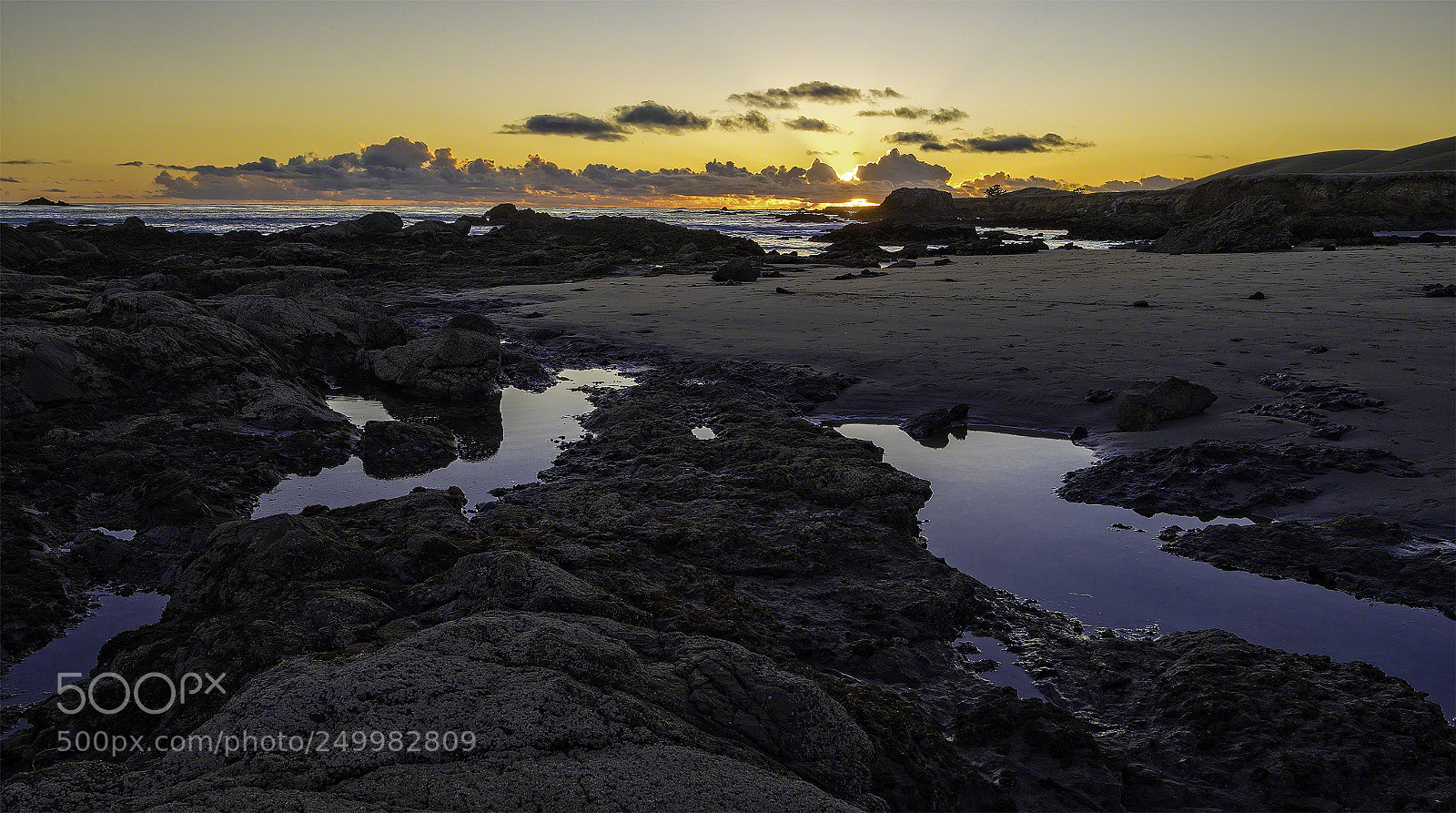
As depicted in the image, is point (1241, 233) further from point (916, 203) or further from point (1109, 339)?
point (916, 203)

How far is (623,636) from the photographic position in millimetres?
3010

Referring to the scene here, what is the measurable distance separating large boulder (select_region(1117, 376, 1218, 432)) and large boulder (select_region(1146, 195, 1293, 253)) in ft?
64.2

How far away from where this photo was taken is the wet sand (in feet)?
Answer: 22.2

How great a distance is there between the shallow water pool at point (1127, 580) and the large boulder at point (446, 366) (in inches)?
216

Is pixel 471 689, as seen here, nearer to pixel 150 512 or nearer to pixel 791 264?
pixel 150 512

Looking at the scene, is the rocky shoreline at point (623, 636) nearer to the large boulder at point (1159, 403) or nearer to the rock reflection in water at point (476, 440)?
the rock reflection in water at point (476, 440)

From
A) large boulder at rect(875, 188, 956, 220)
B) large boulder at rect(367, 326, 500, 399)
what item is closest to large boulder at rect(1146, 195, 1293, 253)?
large boulder at rect(367, 326, 500, 399)

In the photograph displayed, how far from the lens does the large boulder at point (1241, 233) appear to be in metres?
23.9

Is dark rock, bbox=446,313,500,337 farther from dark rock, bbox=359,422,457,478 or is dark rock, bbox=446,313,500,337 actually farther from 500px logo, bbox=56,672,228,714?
500px logo, bbox=56,672,228,714

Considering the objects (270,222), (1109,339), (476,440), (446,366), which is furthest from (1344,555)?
(270,222)

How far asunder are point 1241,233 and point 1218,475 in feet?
74.2

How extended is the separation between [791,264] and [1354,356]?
55.1 feet

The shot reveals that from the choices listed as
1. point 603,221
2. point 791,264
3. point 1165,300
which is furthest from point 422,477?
point 603,221

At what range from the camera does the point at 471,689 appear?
2361 mm
